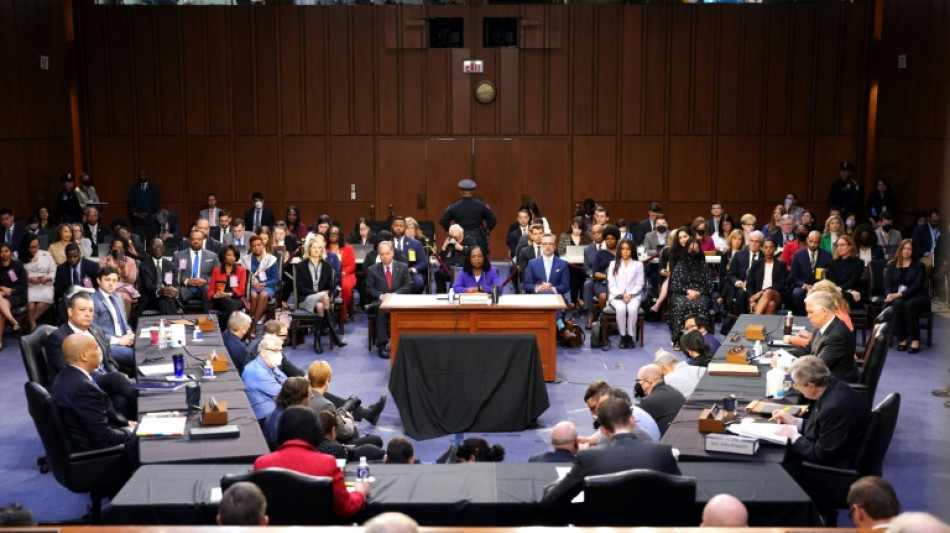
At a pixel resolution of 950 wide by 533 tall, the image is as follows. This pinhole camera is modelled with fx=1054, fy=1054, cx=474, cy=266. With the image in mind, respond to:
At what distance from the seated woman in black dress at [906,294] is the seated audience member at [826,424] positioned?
585cm

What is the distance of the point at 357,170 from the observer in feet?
59.5

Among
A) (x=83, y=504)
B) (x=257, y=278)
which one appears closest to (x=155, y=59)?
(x=257, y=278)

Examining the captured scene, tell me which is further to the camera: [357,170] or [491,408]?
[357,170]

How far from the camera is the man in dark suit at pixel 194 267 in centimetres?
1215

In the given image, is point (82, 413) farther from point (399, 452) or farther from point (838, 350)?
point (838, 350)

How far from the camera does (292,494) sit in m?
5.05

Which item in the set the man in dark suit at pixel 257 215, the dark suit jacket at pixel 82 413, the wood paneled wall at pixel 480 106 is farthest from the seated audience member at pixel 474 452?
the wood paneled wall at pixel 480 106

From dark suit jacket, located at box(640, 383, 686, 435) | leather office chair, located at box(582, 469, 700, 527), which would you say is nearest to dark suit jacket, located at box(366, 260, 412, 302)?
dark suit jacket, located at box(640, 383, 686, 435)

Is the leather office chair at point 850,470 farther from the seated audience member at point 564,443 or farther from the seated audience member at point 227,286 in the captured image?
the seated audience member at point 227,286

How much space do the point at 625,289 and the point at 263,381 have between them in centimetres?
545

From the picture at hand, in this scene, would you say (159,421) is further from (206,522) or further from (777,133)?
(777,133)

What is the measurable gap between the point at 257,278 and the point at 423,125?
6.49 m

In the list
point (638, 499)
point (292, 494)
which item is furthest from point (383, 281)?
point (638, 499)

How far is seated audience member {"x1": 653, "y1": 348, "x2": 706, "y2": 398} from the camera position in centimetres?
775
